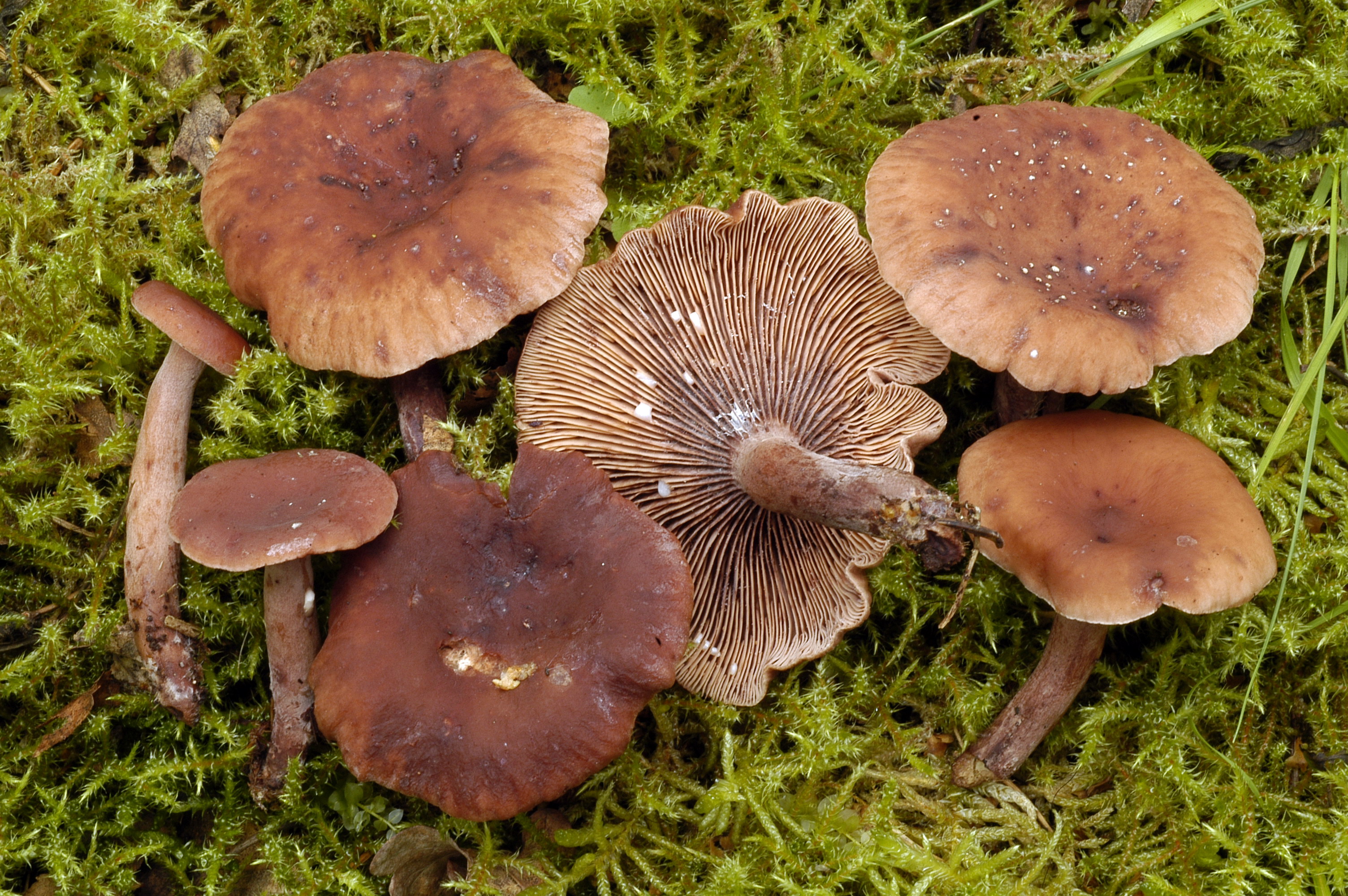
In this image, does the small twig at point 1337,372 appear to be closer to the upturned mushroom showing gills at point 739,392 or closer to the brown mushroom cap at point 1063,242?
the brown mushroom cap at point 1063,242

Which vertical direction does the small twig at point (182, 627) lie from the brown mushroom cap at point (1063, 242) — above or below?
below

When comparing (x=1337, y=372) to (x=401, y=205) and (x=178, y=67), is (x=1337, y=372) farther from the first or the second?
(x=178, y=67)

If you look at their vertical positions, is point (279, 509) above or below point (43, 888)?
above

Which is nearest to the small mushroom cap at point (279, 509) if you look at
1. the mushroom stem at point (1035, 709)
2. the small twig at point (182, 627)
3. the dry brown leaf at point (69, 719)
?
the small twig at point (182, 627)

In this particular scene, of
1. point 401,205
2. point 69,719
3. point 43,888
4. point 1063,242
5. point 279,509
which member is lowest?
point 43,888

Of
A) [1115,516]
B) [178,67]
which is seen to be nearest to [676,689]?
[1115,516]

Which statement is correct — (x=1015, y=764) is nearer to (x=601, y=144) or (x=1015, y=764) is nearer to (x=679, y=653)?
(x=679, y=653)

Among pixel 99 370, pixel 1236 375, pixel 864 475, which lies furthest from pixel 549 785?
pixel 1236 375
